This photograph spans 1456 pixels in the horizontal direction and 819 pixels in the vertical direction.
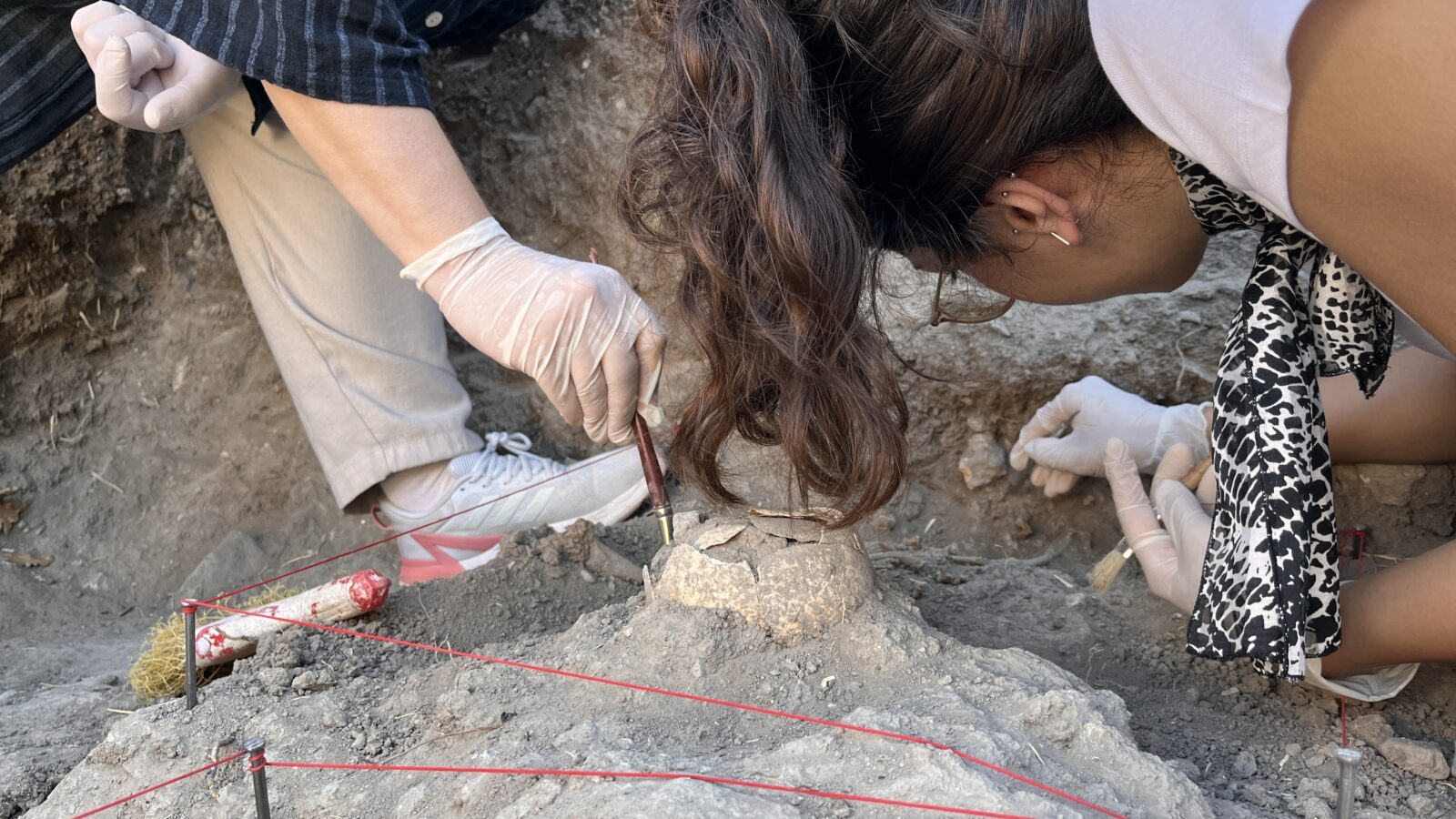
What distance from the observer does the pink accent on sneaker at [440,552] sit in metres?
2.15

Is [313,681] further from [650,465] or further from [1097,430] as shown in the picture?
[1097,430]

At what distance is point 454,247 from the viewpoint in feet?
4.75

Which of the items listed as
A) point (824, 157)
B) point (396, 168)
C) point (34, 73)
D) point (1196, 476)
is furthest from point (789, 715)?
point (34, 73)

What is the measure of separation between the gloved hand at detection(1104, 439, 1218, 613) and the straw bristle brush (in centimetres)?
1

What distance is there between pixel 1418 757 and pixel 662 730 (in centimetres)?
88

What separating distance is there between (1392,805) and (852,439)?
0.73m

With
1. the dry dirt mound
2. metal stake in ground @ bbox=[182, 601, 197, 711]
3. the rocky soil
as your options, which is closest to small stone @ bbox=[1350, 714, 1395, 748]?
the rocky soil

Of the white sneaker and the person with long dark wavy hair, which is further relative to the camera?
the white sneaker

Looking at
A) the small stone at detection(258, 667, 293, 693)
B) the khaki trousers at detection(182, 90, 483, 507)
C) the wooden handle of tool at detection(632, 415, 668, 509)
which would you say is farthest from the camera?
the khaki trousers at detection(182, 90, 483, 507)

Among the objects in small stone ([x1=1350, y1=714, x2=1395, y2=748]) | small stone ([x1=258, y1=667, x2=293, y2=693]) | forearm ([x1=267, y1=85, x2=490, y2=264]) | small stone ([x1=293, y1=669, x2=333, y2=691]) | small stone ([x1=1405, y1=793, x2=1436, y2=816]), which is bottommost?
small stone ([x1=1350, y1=714, x2=1395, y2=748])

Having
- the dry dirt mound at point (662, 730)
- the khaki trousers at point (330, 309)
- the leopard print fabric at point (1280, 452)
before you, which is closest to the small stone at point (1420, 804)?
the leopard print fabric at point (1280, 452)

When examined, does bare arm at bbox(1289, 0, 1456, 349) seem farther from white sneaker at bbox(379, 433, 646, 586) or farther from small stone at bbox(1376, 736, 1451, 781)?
white sneaker at bbox(379, 433, 646, 586)

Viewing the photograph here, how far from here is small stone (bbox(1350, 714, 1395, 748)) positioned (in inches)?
52.5

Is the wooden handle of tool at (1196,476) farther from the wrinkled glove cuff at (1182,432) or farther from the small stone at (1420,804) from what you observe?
the small stone at (1420,804)
